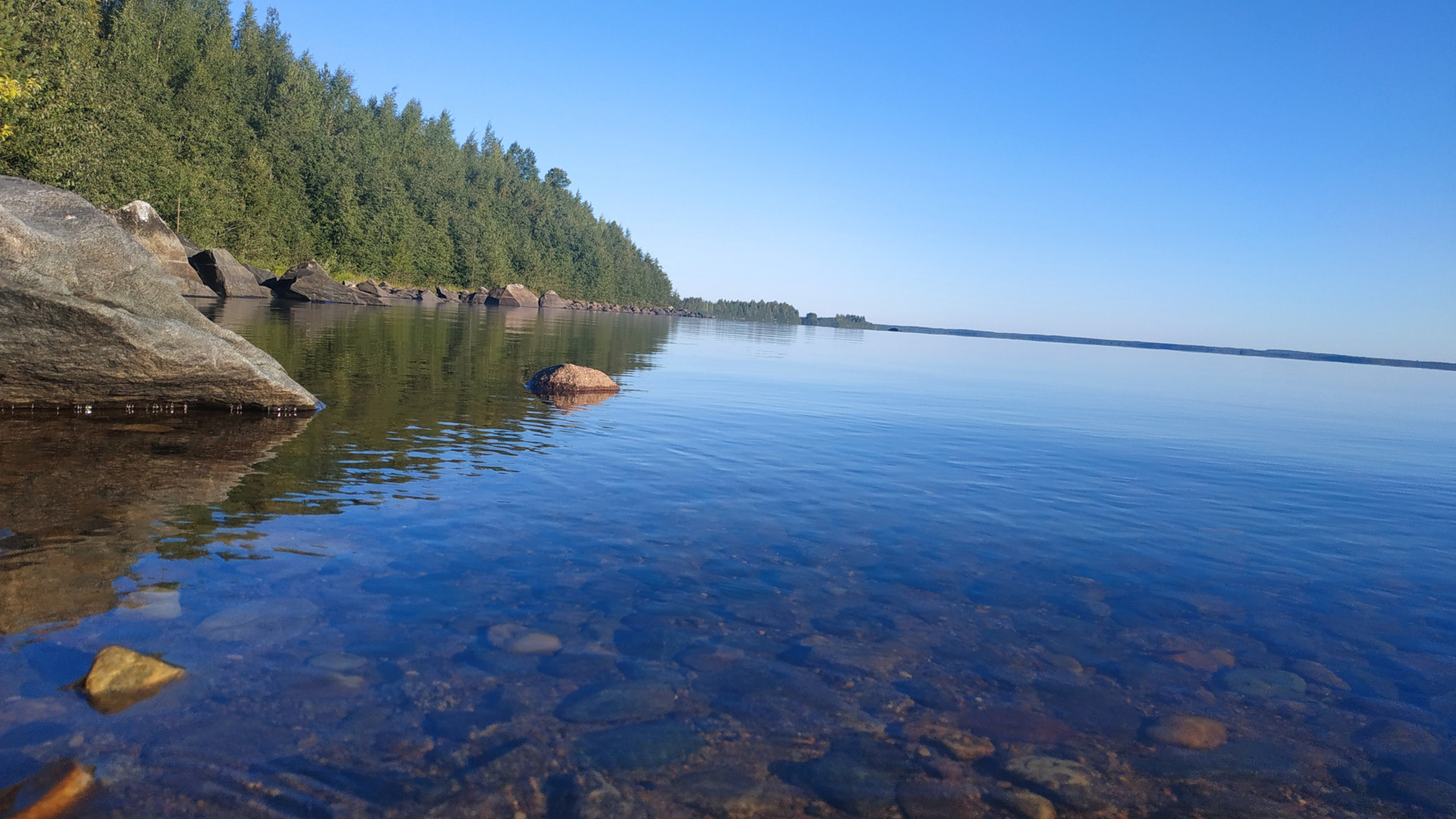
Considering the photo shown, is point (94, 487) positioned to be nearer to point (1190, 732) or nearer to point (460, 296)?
point (1190, 732)

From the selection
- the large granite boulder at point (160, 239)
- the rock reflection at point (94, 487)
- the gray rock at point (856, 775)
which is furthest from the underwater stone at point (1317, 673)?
the large granite boulder at point (160, 239)

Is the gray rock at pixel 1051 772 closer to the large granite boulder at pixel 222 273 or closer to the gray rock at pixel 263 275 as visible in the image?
the large granite boulder at pixel 222 273

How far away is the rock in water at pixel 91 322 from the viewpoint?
30.8 feet

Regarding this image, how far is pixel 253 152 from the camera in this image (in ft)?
251

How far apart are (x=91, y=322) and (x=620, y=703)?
9.72m

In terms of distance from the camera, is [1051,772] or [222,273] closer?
[1051,772]

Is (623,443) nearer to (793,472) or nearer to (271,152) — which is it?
(793,472)

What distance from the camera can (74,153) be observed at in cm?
3597

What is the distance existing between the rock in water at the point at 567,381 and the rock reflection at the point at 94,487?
21.5ft

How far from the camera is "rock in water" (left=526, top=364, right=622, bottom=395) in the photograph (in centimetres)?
1791

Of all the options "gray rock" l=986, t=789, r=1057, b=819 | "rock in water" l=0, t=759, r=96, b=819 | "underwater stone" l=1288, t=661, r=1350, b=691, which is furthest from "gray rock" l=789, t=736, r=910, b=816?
"underwater stone" l=1288, t=661, r=1350, b=691

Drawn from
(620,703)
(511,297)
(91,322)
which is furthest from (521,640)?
(511,297)

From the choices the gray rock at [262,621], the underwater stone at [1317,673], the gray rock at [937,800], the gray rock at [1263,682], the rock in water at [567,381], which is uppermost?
the rock in water at [567,381]

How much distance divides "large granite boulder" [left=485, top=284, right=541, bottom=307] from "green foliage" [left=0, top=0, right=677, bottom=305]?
8956mm
